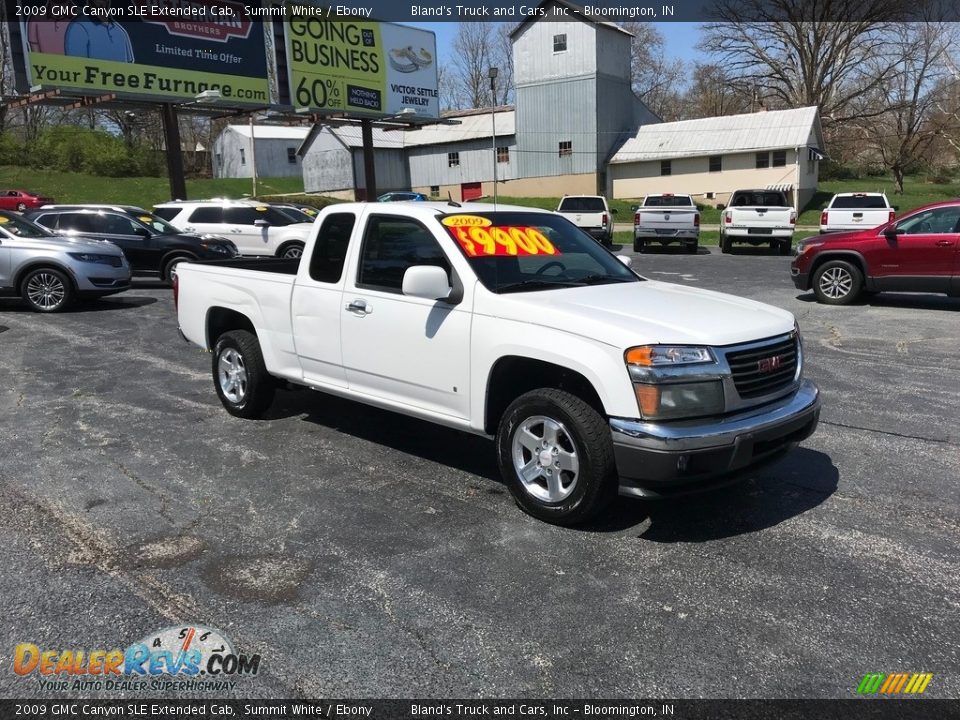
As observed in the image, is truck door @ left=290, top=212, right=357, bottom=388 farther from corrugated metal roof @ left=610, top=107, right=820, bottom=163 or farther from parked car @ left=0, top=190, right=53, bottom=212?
parked car @ left=0, top=190, right=53, bottom=212

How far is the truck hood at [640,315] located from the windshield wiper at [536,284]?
0.10 m

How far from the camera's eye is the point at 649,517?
171 inches

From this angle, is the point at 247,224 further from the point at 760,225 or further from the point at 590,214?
the point at 760,225

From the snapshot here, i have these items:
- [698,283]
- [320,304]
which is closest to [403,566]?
[320,304]

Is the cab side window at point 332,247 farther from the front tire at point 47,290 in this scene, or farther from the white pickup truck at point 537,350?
the front tire at point 47,290

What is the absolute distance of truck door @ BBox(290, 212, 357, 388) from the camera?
5363mm

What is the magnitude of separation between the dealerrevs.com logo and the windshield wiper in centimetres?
249

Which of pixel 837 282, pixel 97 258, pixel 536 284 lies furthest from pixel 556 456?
pixel 97 258

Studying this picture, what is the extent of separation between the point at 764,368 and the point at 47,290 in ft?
38.3

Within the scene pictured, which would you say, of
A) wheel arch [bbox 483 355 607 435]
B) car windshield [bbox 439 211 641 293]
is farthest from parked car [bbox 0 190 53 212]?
wheel arch [bbox 483 355 607 435]

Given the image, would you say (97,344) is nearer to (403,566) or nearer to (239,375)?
(239,375)

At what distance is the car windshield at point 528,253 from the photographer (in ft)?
15.5

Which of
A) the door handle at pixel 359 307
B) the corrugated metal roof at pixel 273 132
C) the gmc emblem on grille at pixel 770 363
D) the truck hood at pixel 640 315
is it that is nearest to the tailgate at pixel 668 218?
the truck hood at pixel 640 315

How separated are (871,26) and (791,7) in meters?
5.30
